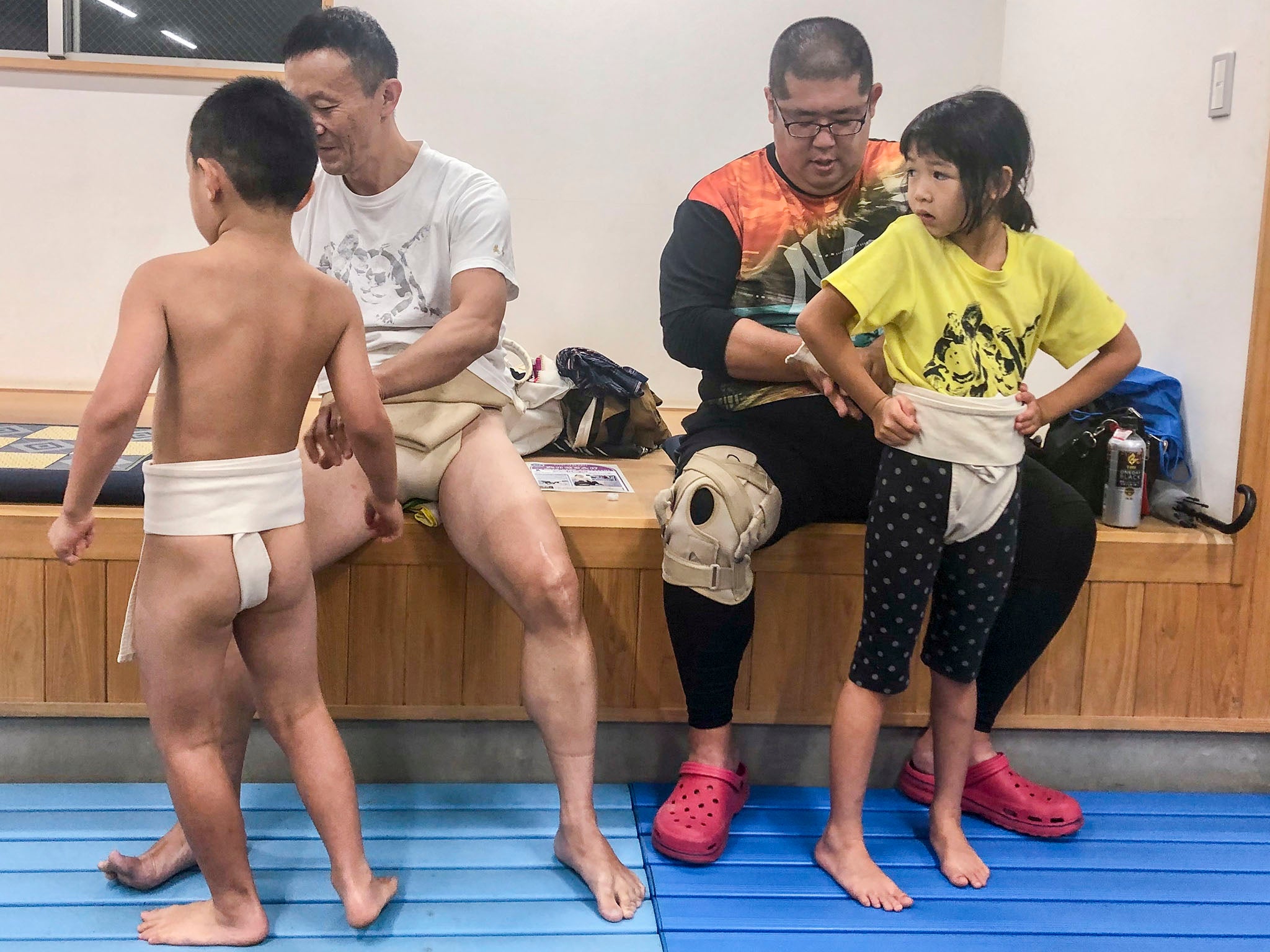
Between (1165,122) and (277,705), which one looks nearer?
(277,705)

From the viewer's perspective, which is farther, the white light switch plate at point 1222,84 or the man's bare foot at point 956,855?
the white light switch plate at point 1222,84

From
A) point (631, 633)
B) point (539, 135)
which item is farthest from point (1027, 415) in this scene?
point (539, 135)

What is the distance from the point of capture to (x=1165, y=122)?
6.93ft

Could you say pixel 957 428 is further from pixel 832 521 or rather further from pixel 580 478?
pixel 580 478

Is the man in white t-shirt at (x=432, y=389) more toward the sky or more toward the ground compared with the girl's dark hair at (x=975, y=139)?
more toward the ground

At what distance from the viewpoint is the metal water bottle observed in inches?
74.9

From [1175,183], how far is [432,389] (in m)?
1.38

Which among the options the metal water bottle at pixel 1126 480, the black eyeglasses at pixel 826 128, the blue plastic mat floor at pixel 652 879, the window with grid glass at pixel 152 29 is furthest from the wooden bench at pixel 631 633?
the window with grid glass at pixel 152 29

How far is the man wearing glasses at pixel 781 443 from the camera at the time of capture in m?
1.61

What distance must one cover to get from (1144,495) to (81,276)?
2742 millimetres

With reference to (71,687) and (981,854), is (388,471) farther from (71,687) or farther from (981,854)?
(981,854)

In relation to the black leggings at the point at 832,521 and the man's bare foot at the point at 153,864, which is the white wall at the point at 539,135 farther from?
the man's bare foot at the point at 153,864

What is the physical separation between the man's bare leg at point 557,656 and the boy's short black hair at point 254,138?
1.68 feet

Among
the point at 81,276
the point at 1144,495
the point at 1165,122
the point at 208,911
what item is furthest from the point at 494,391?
the point at 81,276
